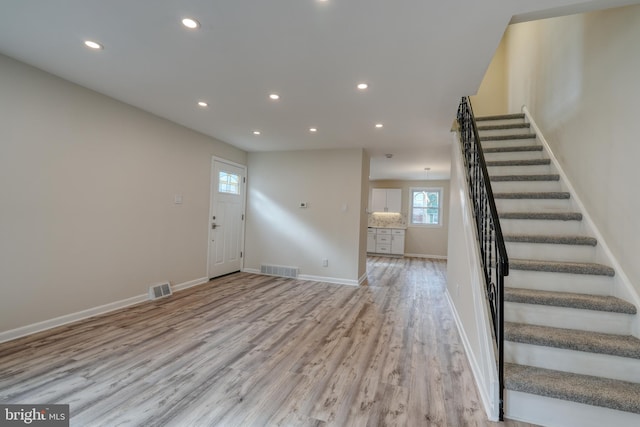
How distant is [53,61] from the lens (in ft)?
8.20

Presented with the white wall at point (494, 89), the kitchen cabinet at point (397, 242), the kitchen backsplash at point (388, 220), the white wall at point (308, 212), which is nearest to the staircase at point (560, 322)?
the white wall at point (308, 212)

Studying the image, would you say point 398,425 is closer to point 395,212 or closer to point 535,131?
point 535,131

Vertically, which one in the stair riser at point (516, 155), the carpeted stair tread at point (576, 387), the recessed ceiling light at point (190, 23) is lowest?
the carpeted stair tread at point (576, 387)

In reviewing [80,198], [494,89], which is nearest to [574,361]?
[80,198]

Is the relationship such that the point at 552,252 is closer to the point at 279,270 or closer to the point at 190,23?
the point at 190,23

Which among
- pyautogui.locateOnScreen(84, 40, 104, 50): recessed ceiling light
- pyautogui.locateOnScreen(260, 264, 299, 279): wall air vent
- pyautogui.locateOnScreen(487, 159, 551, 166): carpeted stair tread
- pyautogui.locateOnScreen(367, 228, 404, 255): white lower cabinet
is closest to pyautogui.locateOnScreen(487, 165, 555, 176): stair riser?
pyautogui.locateOnScreen(487, 159, 551, 166): carpeted stair tread

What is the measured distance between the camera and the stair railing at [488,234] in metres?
1.72

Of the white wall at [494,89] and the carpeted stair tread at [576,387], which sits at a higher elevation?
the white wall at [494,89]

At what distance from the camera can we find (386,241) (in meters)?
8.73

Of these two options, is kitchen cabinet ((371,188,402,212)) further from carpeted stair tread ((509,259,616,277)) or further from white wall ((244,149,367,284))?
carpeted stair tread ((509,259,616,277))

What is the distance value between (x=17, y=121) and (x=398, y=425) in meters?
3.97

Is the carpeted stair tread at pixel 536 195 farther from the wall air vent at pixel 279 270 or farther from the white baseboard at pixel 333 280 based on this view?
the wall air vent at pixel 279 270

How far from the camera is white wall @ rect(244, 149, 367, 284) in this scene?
5082 mm

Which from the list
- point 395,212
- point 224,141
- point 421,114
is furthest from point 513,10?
point 395,212
